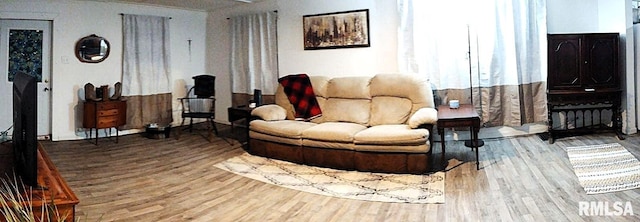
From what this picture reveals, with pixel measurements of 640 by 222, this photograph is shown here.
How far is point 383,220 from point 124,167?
3089 millimetres

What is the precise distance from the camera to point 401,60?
5.57 metres

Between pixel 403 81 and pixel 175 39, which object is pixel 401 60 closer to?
pixel 403 81

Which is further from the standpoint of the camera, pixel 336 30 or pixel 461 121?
pixel 336 30

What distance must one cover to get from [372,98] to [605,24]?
3.10 meters

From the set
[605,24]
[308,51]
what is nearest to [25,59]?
[308,51]

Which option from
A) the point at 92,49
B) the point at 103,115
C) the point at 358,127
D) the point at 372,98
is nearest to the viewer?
the point at 358,127

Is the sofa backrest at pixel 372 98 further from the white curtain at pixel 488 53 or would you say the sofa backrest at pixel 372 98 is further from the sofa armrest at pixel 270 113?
the white curtain at pixel 488 53

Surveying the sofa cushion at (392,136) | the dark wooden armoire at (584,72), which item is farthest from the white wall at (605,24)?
the sofa cushion at (392,136)

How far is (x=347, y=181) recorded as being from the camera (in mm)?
3996

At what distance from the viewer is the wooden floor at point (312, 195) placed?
3098 mm

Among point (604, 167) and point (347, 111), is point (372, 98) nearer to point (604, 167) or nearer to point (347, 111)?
point (347, 111)

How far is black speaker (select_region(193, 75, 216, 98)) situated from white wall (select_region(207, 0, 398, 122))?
46 centimetres

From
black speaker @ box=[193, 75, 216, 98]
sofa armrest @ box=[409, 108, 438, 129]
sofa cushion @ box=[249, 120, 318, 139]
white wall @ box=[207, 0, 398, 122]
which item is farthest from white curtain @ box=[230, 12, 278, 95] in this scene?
sofa armrest @ box=[409, 108, 438, 129]

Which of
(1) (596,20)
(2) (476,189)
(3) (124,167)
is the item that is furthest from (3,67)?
(1) (596,20)
